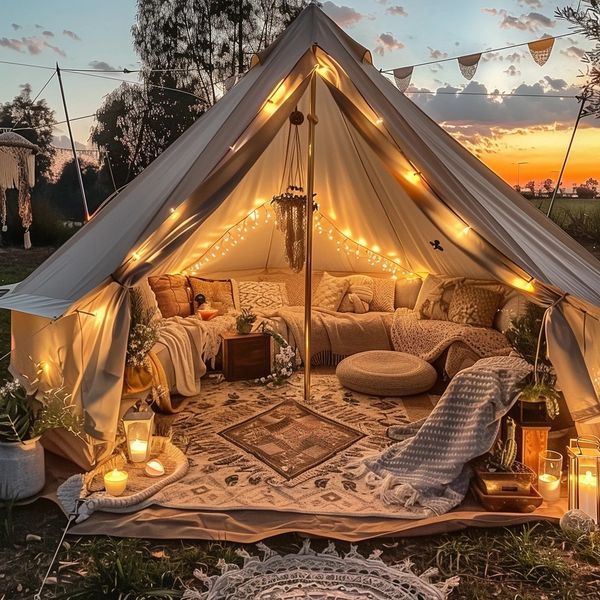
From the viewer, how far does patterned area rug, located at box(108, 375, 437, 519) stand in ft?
8.61

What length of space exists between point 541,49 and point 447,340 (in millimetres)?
2259

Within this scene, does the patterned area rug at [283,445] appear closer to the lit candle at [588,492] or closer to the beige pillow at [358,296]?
the lit candle at [588,492]

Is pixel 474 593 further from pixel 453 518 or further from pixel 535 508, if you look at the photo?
pixel 535 508

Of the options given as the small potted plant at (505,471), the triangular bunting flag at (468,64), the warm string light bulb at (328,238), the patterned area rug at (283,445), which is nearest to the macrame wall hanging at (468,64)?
the triangular bunting flag at (468,64)

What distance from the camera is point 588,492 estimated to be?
95.4 inches

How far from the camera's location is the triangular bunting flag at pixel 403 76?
4439 millimetres

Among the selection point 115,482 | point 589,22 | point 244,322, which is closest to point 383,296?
point 244,322

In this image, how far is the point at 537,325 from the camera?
303cm

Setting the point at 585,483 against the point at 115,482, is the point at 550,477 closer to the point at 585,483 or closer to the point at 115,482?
the point at 585,483

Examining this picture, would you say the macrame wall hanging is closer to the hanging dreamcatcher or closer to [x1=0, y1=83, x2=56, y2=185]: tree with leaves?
the hanging dreamcatcher

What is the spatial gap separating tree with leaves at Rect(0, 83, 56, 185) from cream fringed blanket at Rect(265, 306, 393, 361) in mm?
9315

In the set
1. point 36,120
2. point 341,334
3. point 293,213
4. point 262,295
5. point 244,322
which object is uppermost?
point 36,120

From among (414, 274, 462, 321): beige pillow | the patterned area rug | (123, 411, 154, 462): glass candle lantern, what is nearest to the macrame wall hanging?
(414, 274, 462, 321): beige pillow

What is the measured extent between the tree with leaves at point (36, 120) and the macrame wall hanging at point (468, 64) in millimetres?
10094
